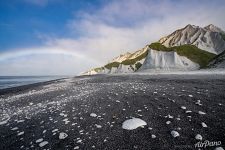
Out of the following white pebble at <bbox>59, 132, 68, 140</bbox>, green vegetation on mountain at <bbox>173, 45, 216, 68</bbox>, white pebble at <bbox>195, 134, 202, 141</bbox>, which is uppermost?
green vegetation on mountain at <bbox>173, 45, 216, 68</bbox>

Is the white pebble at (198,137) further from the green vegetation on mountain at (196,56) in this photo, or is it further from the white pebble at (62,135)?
the green vegetation on mountain at (196,56)

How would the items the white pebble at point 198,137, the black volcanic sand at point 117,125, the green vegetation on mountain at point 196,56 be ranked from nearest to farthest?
1. the white pebble at point 198,137
2. the black volcanic sand at point 117,125
3. the green vegetation on mountain at point 196,56

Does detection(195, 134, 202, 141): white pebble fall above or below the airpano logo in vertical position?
above

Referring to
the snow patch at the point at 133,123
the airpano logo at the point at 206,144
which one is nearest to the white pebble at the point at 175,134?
the airpano logo at the point at 206,144

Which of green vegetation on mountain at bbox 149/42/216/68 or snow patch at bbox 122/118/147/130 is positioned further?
green vegetation on mountain at bbox 149/42/216/68

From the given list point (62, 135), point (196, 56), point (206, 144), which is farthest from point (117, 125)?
point (196, 56)

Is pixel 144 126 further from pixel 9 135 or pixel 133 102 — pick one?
pixel 9 135

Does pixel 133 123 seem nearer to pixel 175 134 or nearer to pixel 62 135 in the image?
pixel 175 134

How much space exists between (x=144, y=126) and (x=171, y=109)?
2.15 meters

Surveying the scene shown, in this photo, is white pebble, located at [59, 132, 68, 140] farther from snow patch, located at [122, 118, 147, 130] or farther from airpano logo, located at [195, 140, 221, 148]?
airpano logo, located at [195, 140, 221, 148]

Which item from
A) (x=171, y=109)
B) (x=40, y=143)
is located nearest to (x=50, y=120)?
(x=40, y=143)

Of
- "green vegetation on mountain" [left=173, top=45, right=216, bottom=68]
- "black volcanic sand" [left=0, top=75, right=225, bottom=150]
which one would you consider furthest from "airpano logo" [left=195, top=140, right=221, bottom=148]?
"green vegetation on mountain" [left=173, top=45, right=216, bottom=68]

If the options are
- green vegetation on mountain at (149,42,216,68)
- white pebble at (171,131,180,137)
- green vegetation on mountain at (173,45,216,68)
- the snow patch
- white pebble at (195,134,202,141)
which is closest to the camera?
white pebble at (195,134,202,141)

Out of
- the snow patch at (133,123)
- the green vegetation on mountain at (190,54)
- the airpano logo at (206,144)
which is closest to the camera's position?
→ the airpano logo at (206,144)
